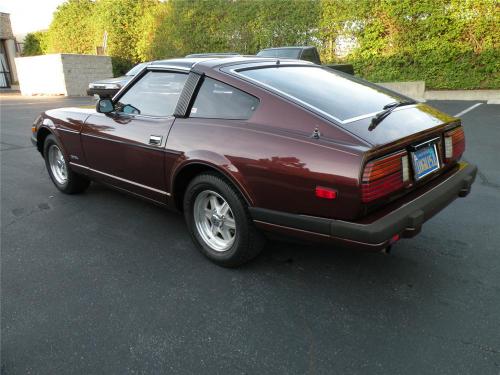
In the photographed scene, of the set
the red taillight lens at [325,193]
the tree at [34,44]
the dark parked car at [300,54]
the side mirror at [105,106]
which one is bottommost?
the red taillight lens at [325,193]

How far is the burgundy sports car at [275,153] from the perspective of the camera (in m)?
2.33

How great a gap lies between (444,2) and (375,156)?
1347 cm

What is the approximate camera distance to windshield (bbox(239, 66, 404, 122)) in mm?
2727

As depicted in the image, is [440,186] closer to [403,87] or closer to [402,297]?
[402,297]

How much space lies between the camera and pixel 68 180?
4.59 metres

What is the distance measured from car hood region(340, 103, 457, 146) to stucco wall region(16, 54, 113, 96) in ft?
61.8

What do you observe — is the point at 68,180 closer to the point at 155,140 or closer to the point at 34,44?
the point at 155,140

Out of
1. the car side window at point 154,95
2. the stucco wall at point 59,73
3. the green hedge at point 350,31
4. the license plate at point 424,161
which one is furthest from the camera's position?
the stucco wall at point 59,73

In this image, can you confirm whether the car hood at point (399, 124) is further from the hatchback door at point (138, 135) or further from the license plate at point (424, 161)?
the hatchback door at point (138, 135)

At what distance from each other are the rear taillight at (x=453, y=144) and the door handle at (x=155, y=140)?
7.05 feet

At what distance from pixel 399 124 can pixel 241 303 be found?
5.19ft

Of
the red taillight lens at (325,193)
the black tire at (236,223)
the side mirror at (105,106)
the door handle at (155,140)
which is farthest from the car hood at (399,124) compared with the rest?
the side mirror at (105,106)

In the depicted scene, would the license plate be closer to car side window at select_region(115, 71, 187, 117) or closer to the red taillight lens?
the red taillight lens

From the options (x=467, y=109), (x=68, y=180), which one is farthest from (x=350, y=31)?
(x=68, y=180)
